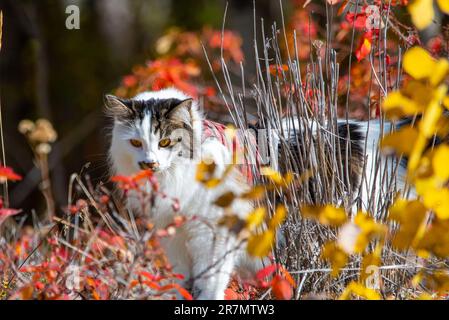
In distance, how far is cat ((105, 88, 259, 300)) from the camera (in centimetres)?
284

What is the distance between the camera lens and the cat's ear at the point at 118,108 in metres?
3.02

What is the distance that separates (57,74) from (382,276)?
8075 millimetres

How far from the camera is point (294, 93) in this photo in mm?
2836

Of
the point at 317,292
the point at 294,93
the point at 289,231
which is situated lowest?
the point at 317,292

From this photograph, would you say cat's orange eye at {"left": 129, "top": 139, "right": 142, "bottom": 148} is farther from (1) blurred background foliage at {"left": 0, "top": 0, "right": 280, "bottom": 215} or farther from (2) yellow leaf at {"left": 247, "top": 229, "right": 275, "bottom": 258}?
(1) blurred background foliage at {"left": 0, "top": 0, "right": 280, "bottom": 215}

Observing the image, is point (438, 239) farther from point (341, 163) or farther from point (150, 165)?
point (150, 165)

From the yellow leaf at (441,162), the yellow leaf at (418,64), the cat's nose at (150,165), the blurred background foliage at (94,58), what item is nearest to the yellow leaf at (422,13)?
the yellow leaf at (418,64)

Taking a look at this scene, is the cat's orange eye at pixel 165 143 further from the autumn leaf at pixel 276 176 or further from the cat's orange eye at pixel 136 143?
the autumn leaf at pixel 276 176

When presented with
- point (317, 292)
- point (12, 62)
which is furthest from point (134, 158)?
point (12, 62)

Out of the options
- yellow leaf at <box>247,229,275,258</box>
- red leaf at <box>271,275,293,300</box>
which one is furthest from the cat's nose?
yellow leaf at <box>247,229,275,258</box>

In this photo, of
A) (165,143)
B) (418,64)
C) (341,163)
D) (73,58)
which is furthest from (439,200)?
(73,58)

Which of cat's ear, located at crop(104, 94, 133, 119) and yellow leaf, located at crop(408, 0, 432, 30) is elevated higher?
yellow leaf, located at crop(408, 0, 432, 30)
